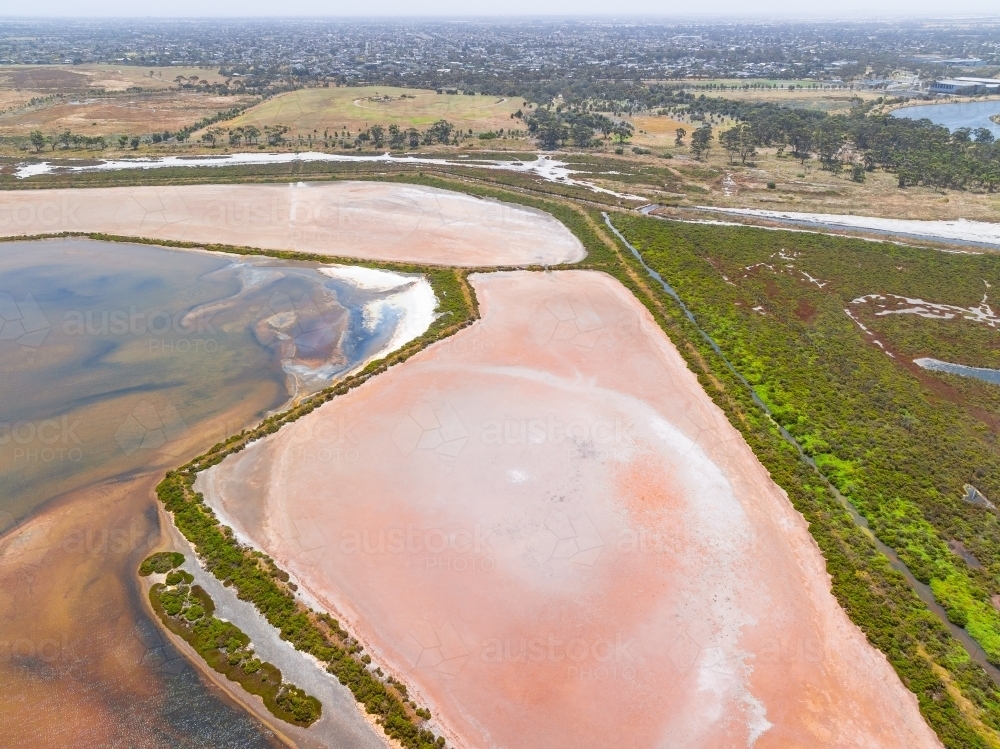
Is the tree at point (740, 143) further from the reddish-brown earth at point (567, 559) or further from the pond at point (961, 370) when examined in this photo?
the reddish-brown earth at point (567, 559)

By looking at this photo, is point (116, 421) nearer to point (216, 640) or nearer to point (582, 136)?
point (216, 640)

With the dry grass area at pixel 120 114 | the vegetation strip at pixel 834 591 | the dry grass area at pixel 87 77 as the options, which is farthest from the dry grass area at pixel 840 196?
the dry grass area at pixel 87 77

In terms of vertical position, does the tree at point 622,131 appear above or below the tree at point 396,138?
above

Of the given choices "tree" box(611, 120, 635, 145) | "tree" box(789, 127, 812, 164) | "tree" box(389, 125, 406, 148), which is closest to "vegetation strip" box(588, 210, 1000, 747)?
"tree" box(789, 127, 812, 164)

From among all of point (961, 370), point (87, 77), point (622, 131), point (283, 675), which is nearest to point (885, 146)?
point (622, 131)

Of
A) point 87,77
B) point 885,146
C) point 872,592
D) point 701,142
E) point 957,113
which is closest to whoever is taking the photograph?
point 872,592

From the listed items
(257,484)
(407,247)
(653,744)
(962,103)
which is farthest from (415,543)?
(962,103)

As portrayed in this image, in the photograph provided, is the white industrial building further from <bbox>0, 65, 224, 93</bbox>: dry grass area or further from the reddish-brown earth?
<bbox>0, 65, 224, 93</bbox>: dry grass area
